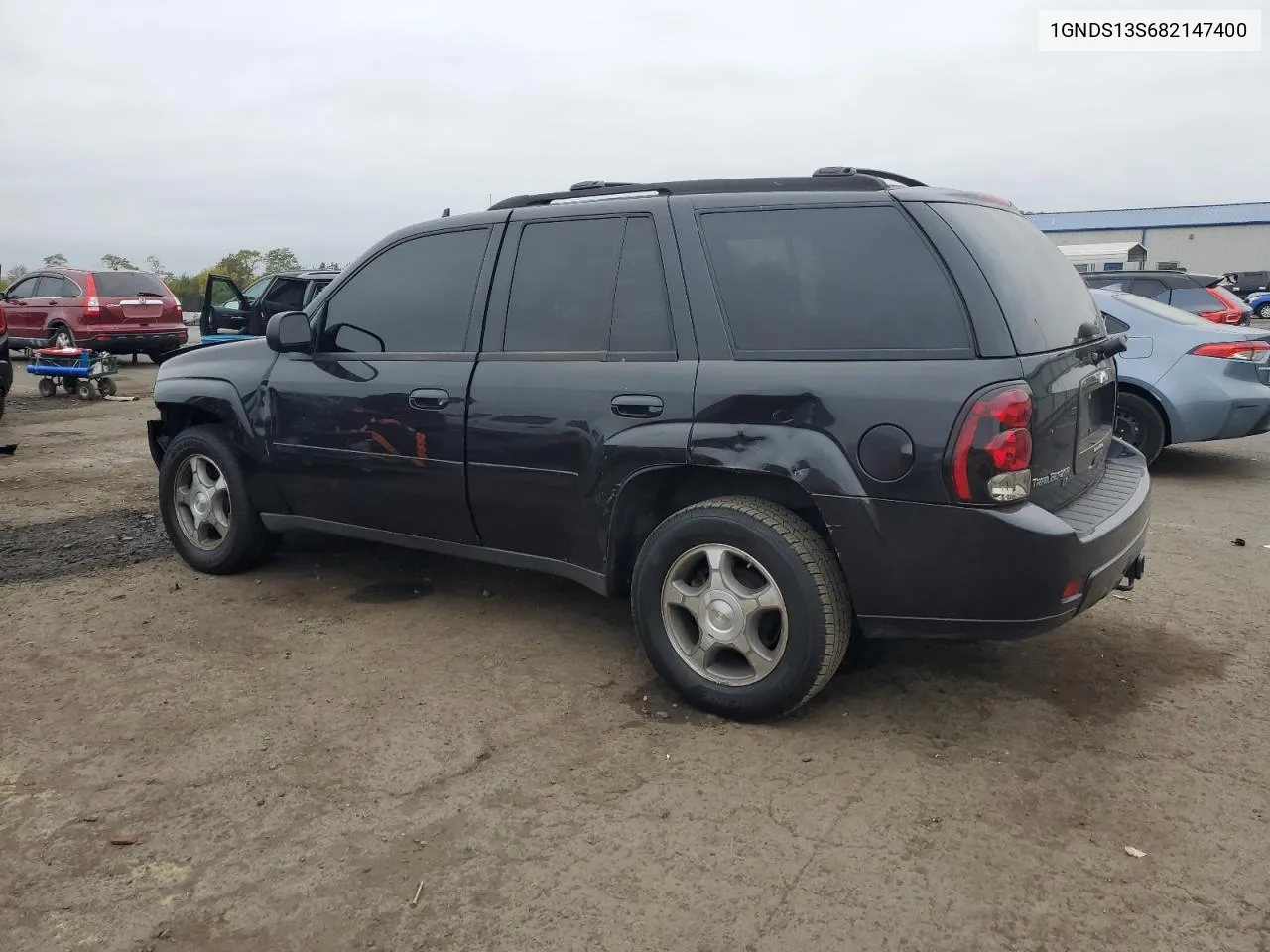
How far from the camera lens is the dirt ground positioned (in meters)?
2.52

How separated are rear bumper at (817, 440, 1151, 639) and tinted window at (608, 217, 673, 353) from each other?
37.2 inches

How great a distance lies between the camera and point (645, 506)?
3.86 metres

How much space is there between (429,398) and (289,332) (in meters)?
0.86

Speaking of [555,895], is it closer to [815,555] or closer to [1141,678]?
[815,555]

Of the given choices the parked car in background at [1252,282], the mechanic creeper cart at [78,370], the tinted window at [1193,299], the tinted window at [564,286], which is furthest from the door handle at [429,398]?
the parked car in background at [1252,282]

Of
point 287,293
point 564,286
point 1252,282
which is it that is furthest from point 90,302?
point 1252,282

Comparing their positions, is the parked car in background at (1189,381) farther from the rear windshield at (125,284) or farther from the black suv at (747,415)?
the rear windshield at (125,284)

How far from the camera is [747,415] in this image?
3.46 metres

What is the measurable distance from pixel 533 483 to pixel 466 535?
1.63ft

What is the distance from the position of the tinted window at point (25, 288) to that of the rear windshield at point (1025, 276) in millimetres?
18149

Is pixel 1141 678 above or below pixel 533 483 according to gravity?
below

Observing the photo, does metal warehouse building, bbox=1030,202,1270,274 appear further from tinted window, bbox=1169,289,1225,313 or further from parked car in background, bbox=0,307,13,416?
parked car in background, bbox=0,307,13,416

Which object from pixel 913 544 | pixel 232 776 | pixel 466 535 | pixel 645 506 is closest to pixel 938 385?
pixel 913 544

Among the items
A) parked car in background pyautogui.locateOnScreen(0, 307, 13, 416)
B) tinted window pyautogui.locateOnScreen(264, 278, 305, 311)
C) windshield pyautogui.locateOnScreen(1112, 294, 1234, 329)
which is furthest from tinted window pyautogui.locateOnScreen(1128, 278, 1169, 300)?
parked car in background pyautogui.locateOnScreen(0, 307, 13, 416)
